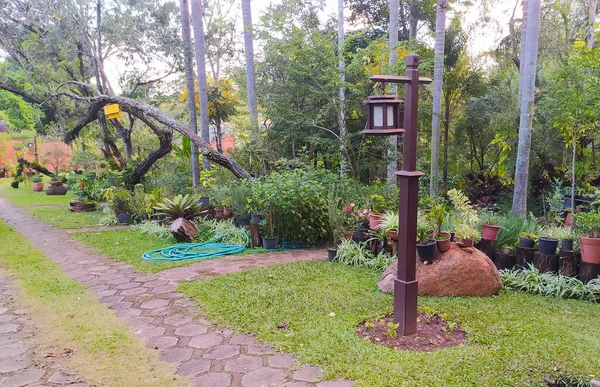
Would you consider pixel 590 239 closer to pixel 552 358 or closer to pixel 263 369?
pixel 552 358

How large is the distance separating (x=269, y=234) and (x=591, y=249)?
12.8 ft

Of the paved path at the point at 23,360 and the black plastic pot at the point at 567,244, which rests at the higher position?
the black plastic pot at the point at 567,244

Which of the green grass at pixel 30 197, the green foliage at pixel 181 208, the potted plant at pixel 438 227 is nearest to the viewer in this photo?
the potted plant at pixel 438 227

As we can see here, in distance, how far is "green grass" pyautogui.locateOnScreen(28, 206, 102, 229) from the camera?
851 centimetres

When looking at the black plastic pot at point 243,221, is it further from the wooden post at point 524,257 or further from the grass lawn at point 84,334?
the wooden post at point 524,257

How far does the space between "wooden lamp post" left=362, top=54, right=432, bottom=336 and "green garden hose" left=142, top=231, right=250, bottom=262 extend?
130 inches

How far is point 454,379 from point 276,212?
399cm

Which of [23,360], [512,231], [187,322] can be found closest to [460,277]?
[512,231]

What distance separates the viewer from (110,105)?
360 inches

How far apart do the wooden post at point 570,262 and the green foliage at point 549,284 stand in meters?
0.08

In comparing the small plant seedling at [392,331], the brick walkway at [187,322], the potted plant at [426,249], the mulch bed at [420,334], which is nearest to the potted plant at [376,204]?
the brick walkway at [187,322]

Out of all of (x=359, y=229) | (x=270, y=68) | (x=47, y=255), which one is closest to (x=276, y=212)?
(x=359, y=229)

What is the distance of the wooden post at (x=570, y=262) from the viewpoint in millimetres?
4020

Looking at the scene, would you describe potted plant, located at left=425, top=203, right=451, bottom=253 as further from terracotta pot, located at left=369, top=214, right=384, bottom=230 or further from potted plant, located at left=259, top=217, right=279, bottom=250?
potted plant, located at left=259, top=217, right=279, bottom=250
